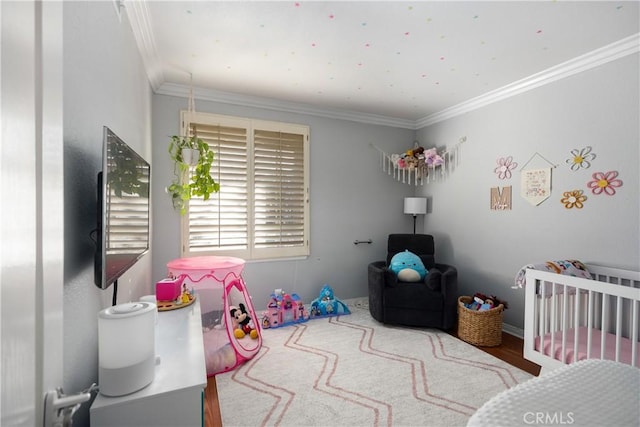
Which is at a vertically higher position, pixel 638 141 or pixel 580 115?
pixel 580 115

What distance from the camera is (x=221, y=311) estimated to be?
9.51ft

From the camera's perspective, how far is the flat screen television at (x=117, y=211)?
1011 mm

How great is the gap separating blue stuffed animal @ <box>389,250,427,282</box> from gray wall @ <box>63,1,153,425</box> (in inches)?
102

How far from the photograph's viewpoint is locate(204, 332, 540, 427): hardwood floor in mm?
1820

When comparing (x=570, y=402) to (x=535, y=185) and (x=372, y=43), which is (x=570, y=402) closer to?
(x=372, y=43)

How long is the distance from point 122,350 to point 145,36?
207 centimetres

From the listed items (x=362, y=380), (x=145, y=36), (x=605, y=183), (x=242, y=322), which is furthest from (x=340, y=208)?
(x=145, y=36)

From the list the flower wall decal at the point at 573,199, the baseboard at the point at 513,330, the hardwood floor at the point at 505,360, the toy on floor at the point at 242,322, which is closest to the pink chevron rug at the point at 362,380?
the hardwood floor at the point at 505,360

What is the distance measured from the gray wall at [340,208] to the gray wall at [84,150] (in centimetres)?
180

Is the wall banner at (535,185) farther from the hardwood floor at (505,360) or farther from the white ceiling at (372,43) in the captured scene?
the hardwood floor at (505,360)

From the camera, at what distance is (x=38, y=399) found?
50 cm

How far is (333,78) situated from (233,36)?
1.01 metres

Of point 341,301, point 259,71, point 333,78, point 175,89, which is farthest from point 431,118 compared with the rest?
point 175,89

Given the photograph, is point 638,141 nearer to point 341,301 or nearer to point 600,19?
point 600,19
